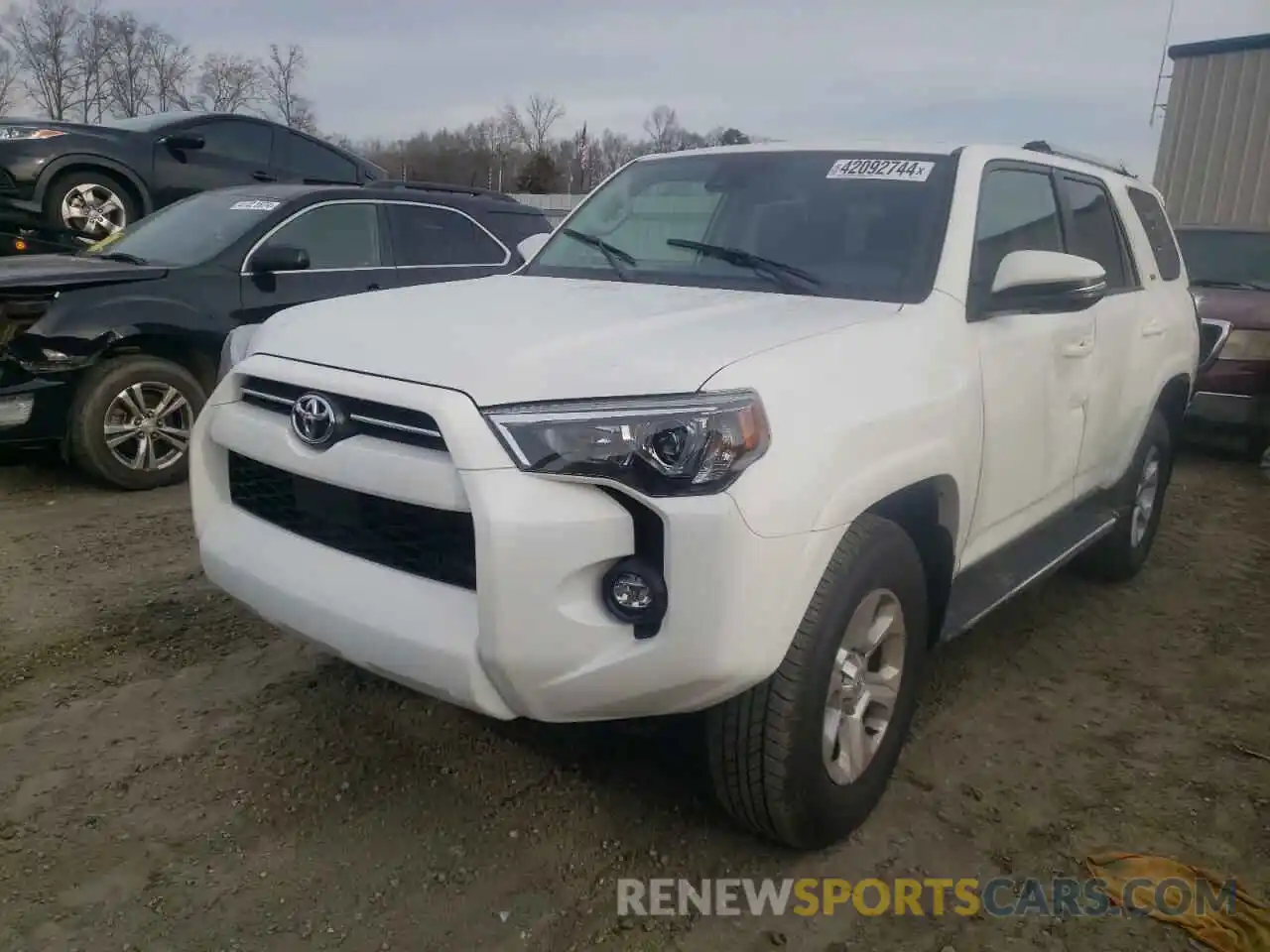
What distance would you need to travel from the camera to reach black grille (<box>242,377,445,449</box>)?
225cm

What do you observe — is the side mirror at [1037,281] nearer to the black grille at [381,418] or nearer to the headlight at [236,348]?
the black grille at [381,418]

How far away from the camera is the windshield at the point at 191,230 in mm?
5852

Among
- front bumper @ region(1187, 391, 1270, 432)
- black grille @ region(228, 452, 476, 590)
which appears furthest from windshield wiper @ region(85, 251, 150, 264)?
front bumper @ region(1187, 391, 1270, 432)

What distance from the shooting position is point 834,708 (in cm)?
251

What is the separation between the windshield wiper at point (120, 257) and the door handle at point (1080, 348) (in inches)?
192

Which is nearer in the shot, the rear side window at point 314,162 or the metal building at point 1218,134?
the rear side window at point 314,162

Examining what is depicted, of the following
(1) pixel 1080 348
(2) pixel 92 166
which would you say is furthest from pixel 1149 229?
(2) pixel 92 166

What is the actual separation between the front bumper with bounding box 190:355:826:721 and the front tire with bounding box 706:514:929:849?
0.45 feet

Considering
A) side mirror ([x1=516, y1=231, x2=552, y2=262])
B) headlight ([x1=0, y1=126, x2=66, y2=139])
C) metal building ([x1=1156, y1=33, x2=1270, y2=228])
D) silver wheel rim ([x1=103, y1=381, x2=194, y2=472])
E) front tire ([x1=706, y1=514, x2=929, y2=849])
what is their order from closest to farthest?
front tire ([x1=706, y1=514, x2=929, y2=849]) < side mirror ([x1=516, y1=231, x2=552, y2=262]) < silver wheel rim ([x1=103, y1=381, x2=194, y2=472]) < headlight ([x1=0, y1=126, x2=66, y2=139]) < metal building ([x1=1156, y1=33, x2=1270, y2=228])

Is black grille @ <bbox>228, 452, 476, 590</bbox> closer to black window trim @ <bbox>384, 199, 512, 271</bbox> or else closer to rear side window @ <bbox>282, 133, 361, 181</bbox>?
black window trim @ <bbox>384, 199, 512, 271</bbox>

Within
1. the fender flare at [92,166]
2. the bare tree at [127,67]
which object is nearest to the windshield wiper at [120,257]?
the fender flare at [92,166]

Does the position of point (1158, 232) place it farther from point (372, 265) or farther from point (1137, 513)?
point (372, 265)

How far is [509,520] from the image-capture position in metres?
2.07

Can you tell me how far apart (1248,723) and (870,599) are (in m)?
1.87
